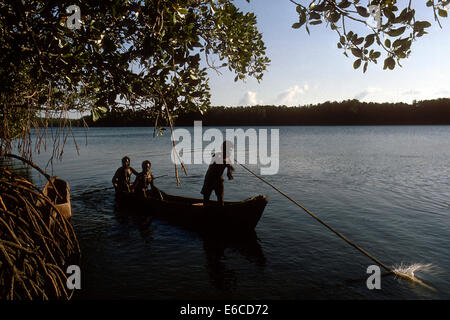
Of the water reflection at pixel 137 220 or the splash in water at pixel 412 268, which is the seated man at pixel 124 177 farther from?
the splash in water at pixel 412 268

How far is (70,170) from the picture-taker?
27375mm

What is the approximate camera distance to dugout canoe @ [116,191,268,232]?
9.98m

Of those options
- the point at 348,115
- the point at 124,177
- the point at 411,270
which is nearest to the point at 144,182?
the point at 124,177

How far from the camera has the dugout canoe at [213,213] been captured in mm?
9977

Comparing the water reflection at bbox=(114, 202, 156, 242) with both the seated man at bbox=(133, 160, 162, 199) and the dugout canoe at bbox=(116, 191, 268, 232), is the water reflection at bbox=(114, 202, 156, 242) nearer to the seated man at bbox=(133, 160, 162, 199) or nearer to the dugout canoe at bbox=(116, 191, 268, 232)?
the dugout canoe at bbox=(116, 191, 268, 232)

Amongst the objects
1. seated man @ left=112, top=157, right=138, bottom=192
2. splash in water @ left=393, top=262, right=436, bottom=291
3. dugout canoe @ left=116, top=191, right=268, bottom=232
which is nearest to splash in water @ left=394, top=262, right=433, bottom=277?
splash in water @ left=393, top=262, right=436, bottom=291

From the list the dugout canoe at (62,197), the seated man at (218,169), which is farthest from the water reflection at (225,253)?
the dugout canoe at (62,197)

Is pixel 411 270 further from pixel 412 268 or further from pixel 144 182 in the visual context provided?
pixel 144 182

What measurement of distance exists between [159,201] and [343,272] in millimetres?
6956

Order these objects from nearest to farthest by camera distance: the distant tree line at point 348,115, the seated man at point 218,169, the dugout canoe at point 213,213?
the seated man at point 218,169 → the dugout canoe at point 213,213 → the distant tree line at point 348,115

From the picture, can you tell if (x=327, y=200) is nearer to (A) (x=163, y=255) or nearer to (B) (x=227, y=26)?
(A) (x=163, y=255)

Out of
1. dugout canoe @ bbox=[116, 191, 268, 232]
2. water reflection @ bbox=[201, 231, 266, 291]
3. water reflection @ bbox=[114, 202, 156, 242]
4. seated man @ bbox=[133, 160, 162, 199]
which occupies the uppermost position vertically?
seated man @ bbox=[133, 160, 162, 199]

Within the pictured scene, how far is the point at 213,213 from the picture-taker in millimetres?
10375

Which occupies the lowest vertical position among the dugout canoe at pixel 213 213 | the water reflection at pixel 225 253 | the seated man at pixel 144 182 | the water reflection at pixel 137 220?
the water reflection at pixel 225 253
